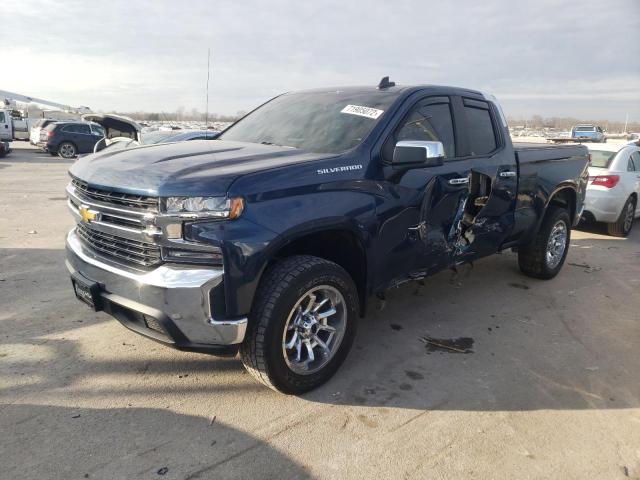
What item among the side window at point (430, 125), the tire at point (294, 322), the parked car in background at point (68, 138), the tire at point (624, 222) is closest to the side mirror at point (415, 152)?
the side window at point (430, 125)

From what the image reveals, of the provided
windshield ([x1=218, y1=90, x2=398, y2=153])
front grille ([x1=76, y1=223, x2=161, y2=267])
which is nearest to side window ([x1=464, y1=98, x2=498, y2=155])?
windshield ([x1=218, y1=90, x2=398, y2=153])

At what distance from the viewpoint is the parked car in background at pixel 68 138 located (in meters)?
21.6

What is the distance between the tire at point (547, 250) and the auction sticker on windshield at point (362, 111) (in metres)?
2.94

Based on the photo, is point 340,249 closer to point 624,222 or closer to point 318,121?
point 318,121

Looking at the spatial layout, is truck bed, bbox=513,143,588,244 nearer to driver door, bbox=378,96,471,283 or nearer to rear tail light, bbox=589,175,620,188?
driver door, bbox=378,96,471,283

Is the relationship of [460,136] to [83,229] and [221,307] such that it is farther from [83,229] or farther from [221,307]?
[83,229]

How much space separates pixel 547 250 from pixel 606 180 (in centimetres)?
368

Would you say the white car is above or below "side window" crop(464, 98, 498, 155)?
below

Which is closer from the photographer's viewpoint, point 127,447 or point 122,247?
point 127,447

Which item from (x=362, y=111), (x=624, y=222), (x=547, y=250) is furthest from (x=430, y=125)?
(x=624, y=222)

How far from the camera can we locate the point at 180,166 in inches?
114

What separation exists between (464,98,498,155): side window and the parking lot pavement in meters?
1.59

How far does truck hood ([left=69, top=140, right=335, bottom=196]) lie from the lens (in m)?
2.64

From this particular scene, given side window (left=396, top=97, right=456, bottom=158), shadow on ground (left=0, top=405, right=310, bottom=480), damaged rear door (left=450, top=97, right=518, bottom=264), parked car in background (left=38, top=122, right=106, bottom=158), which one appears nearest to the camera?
shadow on ground (left=0, top=405, right=310, bottom=480)
